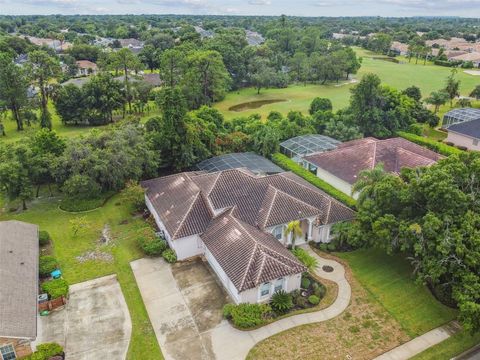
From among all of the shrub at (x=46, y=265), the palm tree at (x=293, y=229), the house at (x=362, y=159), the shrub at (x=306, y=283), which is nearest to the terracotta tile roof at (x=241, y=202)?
the palm tree at (x=293, y=229)

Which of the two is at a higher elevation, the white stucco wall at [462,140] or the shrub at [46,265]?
the white stucco wall at [462,140]

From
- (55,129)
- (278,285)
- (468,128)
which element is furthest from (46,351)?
(468,128)

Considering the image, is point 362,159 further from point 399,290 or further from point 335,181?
point 399,290

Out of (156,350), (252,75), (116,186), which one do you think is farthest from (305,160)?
(252,75)

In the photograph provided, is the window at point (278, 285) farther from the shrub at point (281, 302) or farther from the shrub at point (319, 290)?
the shrub at point (319, 290)

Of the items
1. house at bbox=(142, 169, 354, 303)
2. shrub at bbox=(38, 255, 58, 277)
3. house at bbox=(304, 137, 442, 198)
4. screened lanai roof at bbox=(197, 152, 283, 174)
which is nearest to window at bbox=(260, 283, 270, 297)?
house at bbox=(142, 169, 354, 303)

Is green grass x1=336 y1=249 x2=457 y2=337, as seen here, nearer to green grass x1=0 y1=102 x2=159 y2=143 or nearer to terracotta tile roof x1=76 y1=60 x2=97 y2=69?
green grass x1=0 y1=102 x2=159 y2=143
